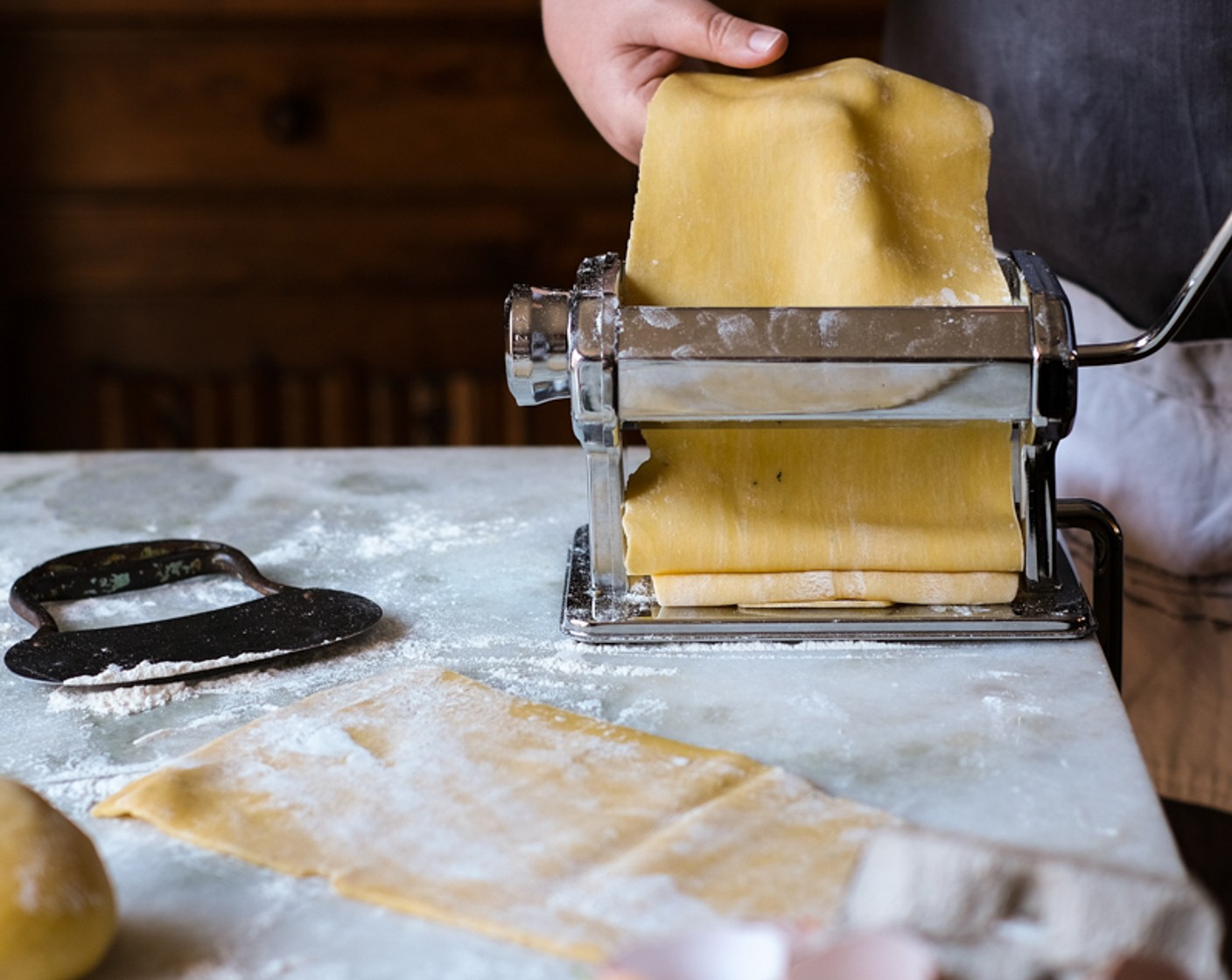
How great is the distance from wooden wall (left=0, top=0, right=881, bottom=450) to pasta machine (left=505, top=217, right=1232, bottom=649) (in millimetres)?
1487

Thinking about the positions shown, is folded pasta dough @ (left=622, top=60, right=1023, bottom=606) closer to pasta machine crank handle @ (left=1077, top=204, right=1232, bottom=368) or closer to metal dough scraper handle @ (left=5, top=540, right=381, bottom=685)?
pasta machine crank handle @ (left=1077, top=204, right=1232, bottom=368)

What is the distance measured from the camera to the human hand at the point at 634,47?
0.73 meters

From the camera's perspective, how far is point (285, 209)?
6.82 feet

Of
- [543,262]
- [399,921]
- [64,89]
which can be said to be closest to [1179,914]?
[399,921]

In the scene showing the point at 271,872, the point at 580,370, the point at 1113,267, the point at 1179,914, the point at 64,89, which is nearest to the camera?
the point at 1179,914

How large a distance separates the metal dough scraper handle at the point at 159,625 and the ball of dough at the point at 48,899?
0.62 ft

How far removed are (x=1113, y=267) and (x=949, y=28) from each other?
228 mm

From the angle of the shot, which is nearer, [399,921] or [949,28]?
[399,921]

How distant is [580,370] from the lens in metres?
0.61

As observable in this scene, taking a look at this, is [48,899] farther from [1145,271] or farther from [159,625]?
[1145,271]

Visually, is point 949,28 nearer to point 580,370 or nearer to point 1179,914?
point 580,370

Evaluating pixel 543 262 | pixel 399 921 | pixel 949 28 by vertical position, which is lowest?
pixel 399 921

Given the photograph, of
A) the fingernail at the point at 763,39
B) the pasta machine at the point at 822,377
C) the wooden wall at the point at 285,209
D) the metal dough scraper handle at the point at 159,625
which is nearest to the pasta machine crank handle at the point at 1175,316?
the pasta machine at the point at 822,377

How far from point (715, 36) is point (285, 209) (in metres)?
1.46
